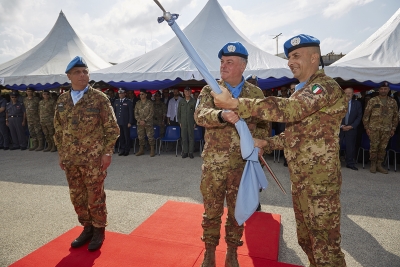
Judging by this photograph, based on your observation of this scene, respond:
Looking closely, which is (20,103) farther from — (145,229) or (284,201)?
(284,201)

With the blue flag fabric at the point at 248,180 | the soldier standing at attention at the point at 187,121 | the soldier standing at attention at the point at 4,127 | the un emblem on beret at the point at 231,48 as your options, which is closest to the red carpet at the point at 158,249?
the blue flag fabric at the point at 248,180

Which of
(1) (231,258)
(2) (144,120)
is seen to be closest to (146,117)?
(2) (144,120)

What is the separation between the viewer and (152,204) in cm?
429

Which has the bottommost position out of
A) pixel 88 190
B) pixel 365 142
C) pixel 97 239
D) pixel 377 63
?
pixel 97 239

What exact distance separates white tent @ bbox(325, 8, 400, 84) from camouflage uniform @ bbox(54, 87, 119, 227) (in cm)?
590

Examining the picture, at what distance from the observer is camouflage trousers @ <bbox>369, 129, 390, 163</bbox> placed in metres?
6.30

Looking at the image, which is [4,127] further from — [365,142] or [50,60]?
[365,142]

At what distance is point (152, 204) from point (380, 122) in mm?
5832

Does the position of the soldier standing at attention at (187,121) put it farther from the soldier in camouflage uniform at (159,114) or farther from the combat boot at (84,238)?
the combat boot at (84,238)

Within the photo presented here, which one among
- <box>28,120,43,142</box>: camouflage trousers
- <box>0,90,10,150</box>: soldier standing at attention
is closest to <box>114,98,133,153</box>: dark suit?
<box>28,120,43,142</box>: camouflage trousers

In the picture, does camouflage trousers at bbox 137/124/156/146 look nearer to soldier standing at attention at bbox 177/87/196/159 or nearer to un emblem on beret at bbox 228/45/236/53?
soldier standing at attention at bbox 177/87/196/159

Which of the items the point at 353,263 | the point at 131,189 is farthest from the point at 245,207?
the point at 131,189

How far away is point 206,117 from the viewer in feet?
6.89

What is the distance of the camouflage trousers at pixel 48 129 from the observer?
8.88m
